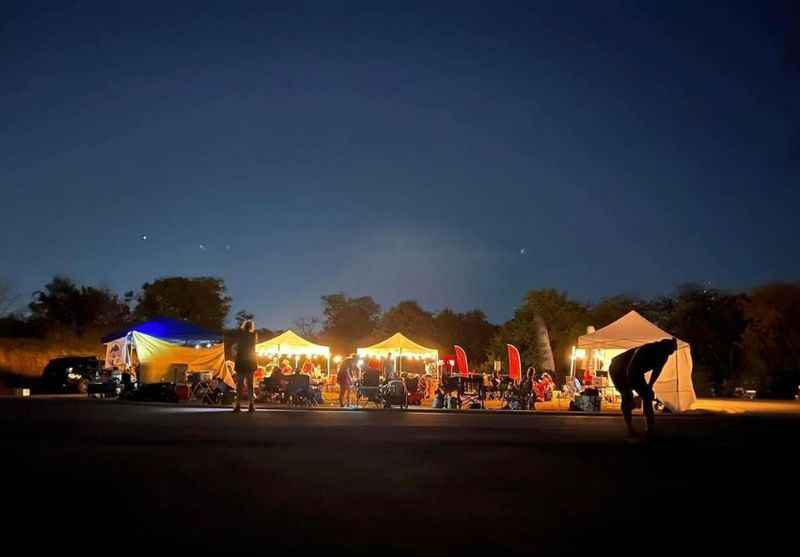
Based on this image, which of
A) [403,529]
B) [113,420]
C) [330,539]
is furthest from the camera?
[113,420]

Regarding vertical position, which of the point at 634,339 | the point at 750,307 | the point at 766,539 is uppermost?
the point at 750,307

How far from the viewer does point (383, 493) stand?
600 cm

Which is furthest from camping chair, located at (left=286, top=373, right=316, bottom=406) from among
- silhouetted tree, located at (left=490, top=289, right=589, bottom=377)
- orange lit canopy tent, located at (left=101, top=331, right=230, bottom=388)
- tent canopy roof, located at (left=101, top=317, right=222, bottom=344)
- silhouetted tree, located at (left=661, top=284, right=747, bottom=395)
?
silhouetted tree, located at (left=661, top=284, right=747, bottom=395)

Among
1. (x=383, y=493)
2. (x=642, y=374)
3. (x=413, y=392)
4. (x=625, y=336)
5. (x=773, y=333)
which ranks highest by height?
(x=773, y=333)

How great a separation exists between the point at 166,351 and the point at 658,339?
61.3 ft

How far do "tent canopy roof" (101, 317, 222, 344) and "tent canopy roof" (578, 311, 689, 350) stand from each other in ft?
47.9

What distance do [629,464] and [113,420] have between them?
9187mm

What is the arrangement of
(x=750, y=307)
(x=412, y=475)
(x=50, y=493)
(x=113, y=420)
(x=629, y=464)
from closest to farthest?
(x=50, y=493), (x=412, y=475), (x=629, y=464), (x=113, y=420), (x=750, y=307)

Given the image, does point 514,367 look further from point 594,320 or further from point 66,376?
point 594,320

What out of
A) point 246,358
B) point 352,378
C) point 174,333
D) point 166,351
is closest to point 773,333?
point 352,378

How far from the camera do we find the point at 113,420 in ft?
43.7

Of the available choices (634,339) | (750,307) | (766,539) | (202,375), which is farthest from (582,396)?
(750,307)

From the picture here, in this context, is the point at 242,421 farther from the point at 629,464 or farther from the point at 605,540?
the point at 605,540

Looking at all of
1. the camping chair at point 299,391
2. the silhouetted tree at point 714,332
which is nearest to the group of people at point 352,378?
the camping chair at point 299,391
